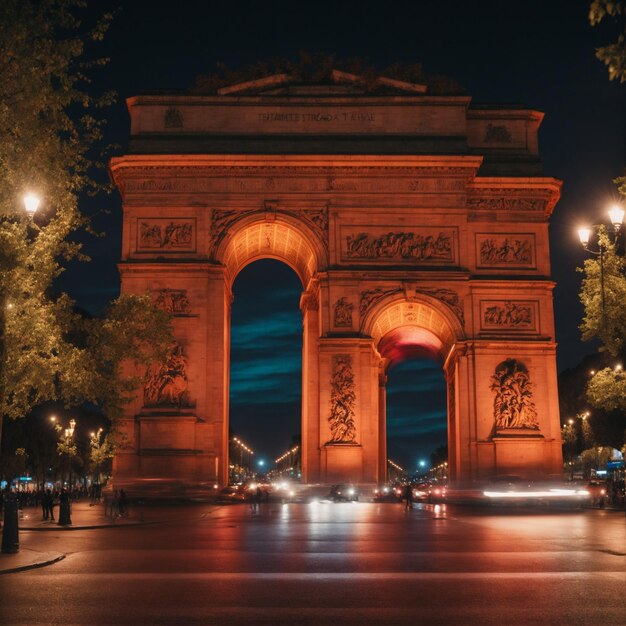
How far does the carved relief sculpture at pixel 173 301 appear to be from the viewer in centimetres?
4619

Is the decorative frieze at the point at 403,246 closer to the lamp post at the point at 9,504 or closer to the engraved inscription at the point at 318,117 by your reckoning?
the engraved inscription at the point at 318,117

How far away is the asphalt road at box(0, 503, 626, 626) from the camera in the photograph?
1161cm

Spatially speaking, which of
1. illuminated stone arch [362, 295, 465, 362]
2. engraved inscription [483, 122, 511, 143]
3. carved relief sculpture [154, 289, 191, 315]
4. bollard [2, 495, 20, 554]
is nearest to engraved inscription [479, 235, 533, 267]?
illuminated stone arch [362, 295, 465, 362]

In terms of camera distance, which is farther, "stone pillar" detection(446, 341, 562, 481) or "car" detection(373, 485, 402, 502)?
"car" detection(373, 485, 402, 502)

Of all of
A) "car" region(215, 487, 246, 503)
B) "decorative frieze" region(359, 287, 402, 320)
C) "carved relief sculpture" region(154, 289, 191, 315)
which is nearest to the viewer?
"car" region(215, 487, 246, 503)

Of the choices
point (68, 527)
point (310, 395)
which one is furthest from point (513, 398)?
point (68, 527)

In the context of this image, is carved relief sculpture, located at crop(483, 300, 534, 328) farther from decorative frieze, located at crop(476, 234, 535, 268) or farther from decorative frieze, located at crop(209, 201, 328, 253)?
decorative frieze, located at crop(209, 201, 328, 253)

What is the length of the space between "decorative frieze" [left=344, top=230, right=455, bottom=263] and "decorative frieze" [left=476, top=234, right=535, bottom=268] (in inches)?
68.0

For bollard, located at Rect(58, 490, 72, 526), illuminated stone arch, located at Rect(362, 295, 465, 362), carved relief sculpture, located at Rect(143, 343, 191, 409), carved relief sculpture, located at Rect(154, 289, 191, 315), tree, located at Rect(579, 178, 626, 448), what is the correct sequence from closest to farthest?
1. tree, located at Rect(579, 178, 626, 448)
2. bollard, located at Rect(58, 490, 72, 526)
3. carved relief sculpture, located at Rect(143, 343, 191, 409)
4. carved relief sculpture, located at Rect(154, 289, 191, 315)
5. illuminated stone arch, located at Rect(362, 295, 465, 362)

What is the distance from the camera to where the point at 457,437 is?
1853 inches

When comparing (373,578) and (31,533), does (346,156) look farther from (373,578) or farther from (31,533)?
(373,578)

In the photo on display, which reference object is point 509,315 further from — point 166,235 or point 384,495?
point 166,235

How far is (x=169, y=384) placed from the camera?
4531 centimetres

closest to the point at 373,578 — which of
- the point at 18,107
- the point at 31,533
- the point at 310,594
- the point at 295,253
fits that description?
the point at 310,594
